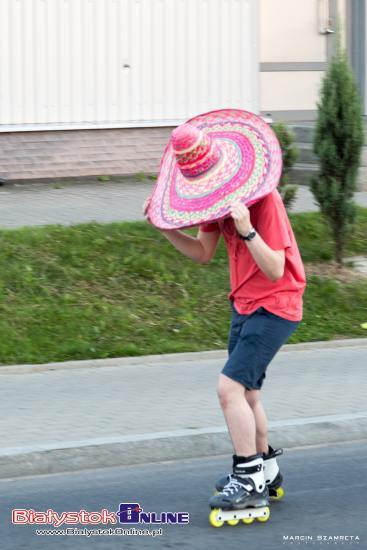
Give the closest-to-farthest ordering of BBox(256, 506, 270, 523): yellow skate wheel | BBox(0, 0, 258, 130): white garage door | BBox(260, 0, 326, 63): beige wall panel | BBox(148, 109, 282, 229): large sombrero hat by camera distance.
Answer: BBox(148, 109, 282, 229): large sombrero hat
BBox(256, 506, 270, 523): yellow skate wheel
BBox(0, 0, 258, 130): white garage door
BBox(260, 0, 326, 63): beige wall panel

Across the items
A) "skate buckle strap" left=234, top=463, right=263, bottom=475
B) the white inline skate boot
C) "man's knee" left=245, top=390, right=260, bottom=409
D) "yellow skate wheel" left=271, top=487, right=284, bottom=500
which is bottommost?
"yellow skate wheel" left=271, top=487, right=284, bottom=500

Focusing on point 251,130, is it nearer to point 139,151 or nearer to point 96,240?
point 96,240

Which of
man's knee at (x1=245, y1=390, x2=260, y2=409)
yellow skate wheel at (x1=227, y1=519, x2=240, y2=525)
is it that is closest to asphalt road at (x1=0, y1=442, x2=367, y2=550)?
yellow skate wheel at (x1=227, y1=519, x2=240, y2=525)

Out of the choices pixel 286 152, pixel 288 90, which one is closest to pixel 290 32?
pixel 288 90

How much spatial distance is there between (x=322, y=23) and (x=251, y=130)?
12.6m

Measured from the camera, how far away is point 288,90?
1772 cm

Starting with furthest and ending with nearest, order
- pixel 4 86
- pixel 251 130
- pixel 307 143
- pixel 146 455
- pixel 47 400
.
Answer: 1. pixel 307 143
2. pixel 4 86
3. pixel 47 400
4. pixel 146 455
5. pixel 251 130

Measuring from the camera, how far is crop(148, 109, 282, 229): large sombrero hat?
5.44 m

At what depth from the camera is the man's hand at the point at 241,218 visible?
5.30 metres

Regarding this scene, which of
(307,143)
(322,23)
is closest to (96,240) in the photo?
(307,143)

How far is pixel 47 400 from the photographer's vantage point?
8.02 m

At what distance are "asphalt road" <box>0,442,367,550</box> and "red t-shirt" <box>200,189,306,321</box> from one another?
103 cm

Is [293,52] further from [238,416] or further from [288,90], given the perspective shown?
[238,416]

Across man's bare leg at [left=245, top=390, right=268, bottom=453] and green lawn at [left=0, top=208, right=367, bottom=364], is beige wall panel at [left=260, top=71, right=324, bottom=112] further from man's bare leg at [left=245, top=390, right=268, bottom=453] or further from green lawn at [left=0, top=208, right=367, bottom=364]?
man's bare leg at [left=245, top=390, right=268, bottom=453]
